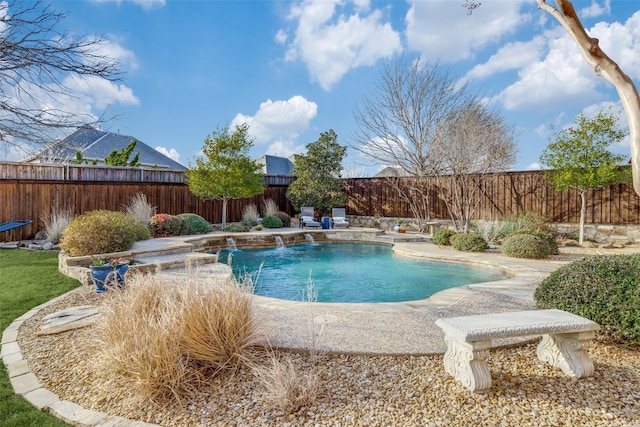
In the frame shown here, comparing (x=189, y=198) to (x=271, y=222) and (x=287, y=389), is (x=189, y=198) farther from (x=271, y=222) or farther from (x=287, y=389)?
(x=287, y=389)

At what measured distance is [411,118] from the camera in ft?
42.6

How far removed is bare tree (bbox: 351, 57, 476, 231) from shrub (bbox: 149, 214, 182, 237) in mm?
6934

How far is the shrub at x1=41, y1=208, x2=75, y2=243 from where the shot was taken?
9.14 m

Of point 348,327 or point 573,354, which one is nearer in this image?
point 573,354

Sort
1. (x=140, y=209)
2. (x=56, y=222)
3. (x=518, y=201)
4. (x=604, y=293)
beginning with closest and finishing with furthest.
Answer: (x=604, y=293)
(x=56, y=222)
(x=140, y=209)
(x=518, y=201)

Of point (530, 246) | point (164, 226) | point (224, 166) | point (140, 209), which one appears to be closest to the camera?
point (530, 246)

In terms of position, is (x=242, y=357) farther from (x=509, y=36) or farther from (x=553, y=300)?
(x=509, y=36)

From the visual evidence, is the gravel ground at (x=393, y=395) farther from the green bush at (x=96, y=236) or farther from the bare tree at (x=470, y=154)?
the bare tree at (x=470, y=154)

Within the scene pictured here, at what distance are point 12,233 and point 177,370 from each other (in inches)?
402

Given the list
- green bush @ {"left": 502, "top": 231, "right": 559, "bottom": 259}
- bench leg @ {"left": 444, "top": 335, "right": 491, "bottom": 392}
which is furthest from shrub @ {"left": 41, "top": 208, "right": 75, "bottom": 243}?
green bush @ {"left": 502, "top": 231, "right": 559, "bottom": 259}

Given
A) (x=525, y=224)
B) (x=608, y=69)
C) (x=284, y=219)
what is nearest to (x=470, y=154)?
(x=525, y=224)

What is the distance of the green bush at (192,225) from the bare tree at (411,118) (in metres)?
6.18

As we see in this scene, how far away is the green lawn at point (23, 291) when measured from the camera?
2.28 meters

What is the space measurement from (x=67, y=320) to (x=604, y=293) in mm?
4871
